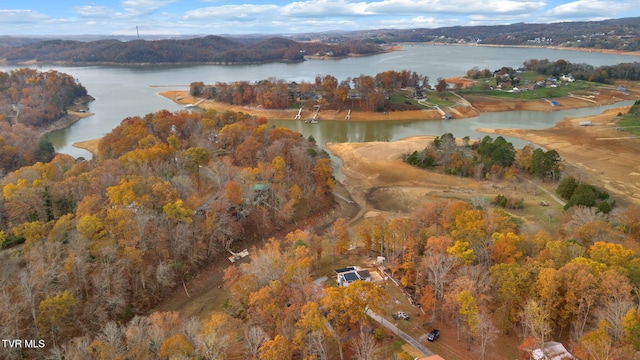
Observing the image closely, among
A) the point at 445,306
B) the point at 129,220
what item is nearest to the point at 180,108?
the point at 129,220

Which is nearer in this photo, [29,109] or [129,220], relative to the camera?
[129,220]

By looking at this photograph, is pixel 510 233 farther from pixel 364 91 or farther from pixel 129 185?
pixel 364 91

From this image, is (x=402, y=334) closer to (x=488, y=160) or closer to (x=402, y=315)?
(x=402, y=315)

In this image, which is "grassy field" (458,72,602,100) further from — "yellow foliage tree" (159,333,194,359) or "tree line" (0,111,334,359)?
"yellow foliage tree" (159,333,194,359)

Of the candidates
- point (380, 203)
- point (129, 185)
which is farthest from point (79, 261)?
point (380, 203)

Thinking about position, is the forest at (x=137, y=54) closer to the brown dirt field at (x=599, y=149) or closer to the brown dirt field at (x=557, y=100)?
the brown dirt field at (x=557, y=100)

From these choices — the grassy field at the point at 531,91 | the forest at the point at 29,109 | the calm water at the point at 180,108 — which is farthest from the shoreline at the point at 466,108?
the forest at the point at 29,109
